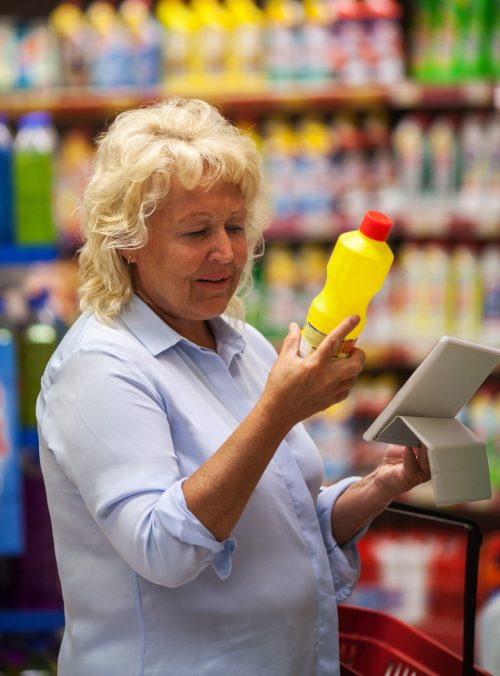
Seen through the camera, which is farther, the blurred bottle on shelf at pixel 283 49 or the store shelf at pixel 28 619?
the blurred bottle on shelf at pixel 283 49

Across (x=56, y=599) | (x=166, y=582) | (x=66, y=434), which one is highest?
(x=66, y=434)

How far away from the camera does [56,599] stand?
273 centimetres

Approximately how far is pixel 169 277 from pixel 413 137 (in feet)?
7.85

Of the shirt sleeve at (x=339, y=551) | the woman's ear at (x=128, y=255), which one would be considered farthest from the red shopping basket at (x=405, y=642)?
the woman's ear at (x=128, y=255)

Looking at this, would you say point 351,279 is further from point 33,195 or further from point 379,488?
point 33,195

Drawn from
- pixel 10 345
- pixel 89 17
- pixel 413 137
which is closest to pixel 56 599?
pixel 10 345

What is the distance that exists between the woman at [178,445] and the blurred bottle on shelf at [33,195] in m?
1.18

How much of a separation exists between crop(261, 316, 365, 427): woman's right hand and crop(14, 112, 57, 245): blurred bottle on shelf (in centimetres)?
155

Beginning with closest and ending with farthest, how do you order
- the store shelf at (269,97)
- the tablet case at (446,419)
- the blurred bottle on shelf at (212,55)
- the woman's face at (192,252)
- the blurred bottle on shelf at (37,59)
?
the tablet case at (446,419), the woman's face at (192,252), the store shelf at (269,97), the blurred bottle on shelf at (212,55), the blurred bottle on shelf at (37,59)

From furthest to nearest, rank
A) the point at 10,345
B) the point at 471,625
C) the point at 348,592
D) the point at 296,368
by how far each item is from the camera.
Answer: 1. the point at 10,345
2. the point at 348,592
3. the point at 471,625
4. the point at 296,368

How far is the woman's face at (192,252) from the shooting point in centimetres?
155

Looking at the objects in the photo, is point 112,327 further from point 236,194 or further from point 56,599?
point 56,599

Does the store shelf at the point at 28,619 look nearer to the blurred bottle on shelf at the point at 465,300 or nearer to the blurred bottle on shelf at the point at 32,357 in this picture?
the blurred bottle on shelf at the point at 32,357

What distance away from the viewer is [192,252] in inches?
61.6
